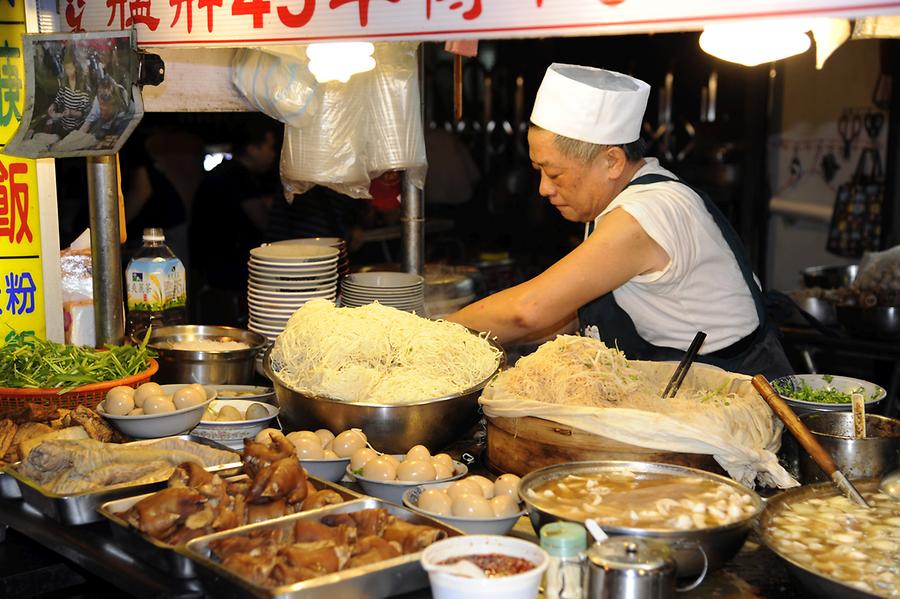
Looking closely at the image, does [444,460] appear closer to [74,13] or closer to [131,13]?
[131,13]

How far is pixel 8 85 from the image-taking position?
3.68 m

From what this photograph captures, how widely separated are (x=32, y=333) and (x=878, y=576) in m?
2.97

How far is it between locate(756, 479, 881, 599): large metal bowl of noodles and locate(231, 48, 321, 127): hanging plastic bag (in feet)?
8.28

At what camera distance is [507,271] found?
6.98m

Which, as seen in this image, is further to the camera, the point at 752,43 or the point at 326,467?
the point at 752,43

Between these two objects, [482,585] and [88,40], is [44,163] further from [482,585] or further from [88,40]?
[482,585]

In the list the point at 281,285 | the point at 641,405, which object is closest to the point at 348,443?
the point at 641,405

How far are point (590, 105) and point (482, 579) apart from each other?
2083 millimetres

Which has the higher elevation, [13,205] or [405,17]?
[405,17]

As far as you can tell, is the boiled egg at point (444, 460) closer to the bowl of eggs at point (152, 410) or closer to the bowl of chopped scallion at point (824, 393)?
the bowl of eggs at point (152, 410)

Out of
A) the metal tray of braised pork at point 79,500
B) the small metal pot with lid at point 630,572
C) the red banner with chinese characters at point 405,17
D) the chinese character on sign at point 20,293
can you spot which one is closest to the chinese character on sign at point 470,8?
the red banner with chinese characters at point 405,17

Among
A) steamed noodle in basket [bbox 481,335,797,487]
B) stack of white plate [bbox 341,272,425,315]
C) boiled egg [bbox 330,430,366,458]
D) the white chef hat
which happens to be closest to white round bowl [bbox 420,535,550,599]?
steamed noodle in basket [bbox 481,335,797,487]

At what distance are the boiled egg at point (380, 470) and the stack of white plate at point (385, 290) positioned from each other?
1427mm

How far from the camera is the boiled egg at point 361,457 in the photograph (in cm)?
264
